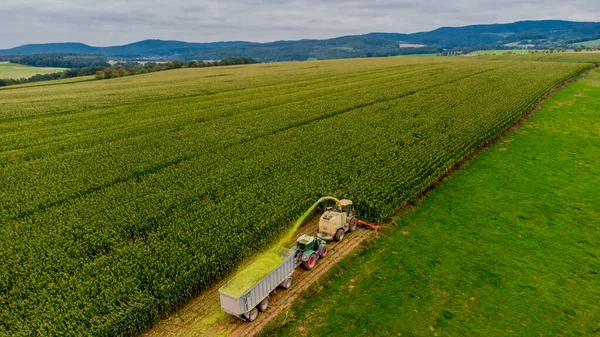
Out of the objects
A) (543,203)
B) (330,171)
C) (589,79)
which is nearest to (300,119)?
(330,171)

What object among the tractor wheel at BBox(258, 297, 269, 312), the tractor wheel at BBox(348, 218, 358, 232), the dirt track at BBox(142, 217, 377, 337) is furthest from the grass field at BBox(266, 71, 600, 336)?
the tractor wheel at BBox(348, 218, 358, 232)

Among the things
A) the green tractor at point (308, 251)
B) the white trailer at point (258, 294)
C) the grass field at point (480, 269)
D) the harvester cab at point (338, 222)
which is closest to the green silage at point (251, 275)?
the white trailer at point (258, 294)

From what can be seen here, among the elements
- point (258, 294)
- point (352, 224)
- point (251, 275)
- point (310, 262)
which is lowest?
point (310, 262)

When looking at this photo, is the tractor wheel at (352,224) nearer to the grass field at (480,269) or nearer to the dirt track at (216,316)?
the grass field at (480,269)

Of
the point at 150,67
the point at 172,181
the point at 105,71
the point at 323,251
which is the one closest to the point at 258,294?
the point at 323,251

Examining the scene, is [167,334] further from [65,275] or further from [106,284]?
[65,275]

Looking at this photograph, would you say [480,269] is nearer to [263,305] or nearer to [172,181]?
[263,305]

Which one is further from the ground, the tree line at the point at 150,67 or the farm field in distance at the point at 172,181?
the tree line at the point at 150,67
